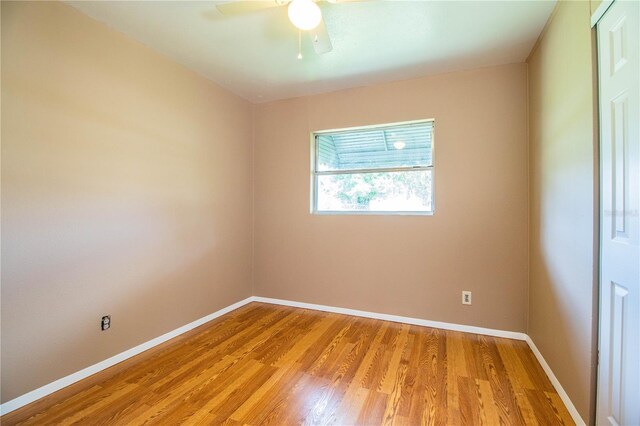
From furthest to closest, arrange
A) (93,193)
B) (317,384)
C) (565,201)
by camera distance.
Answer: (93,193), (317,384), (565,201)

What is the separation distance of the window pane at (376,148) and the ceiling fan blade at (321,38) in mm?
1339

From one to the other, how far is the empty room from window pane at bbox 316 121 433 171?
0.9 inches

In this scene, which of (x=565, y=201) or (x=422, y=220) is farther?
(x=422, y=220)

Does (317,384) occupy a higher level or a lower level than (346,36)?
lower

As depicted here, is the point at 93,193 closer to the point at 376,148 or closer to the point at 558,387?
the point at 376,148

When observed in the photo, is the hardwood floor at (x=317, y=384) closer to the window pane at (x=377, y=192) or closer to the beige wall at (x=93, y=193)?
the beige wall at (x=93, y=193)

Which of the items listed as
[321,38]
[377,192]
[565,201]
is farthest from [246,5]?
[565,201]

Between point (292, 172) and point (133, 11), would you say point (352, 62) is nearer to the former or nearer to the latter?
point (292, 172)

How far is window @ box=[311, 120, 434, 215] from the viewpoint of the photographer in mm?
2840

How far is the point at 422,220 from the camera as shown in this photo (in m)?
2.77

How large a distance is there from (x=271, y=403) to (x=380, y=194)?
215 centimetres

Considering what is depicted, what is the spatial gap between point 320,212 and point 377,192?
0.71 metres

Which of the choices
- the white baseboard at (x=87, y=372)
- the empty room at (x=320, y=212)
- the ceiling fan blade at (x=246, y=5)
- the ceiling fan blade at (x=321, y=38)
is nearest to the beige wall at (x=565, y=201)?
the empty room at (x=320, y=212)

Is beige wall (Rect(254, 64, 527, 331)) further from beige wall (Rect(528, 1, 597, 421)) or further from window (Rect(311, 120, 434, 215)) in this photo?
beige wall (Rect(528, 1, 597, 421))
